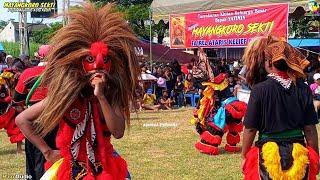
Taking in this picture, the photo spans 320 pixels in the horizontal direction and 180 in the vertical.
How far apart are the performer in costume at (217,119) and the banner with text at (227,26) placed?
11.5 feet

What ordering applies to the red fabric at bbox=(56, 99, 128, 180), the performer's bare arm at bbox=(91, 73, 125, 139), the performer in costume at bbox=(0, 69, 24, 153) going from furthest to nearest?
1. the performer in costume at bbox=(0, 69, 24, 153)
2. the red fabric at bbox=(56, 99, 128, 180)
3. the performer's bare arm at bbox=(91, 73, 125, 139)

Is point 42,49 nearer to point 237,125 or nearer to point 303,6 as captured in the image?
point 237,125

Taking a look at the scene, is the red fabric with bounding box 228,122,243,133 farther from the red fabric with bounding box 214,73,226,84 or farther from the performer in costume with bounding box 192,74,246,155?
the red fabric with bounding box 214,73,226,84

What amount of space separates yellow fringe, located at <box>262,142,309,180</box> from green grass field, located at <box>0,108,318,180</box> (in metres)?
3.02

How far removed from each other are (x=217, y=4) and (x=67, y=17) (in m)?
12.4

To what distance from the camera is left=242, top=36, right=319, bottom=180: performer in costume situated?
4.12 meters

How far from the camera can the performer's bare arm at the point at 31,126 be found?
3111 millimetres

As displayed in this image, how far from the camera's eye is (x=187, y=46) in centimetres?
1614

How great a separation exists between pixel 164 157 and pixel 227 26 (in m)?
6.49

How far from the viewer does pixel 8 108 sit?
898 centimetres

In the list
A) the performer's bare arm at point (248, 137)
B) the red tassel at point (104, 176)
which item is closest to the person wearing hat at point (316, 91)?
the performer's bare arm at point (248, 137)

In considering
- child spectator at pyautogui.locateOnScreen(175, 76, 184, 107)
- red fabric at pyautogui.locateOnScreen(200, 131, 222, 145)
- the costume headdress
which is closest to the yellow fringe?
the costume headdress

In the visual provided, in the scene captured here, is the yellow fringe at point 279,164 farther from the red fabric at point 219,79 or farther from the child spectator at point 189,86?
the child spectator at point 189,86

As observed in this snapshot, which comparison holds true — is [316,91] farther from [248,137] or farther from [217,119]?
[248,137]
